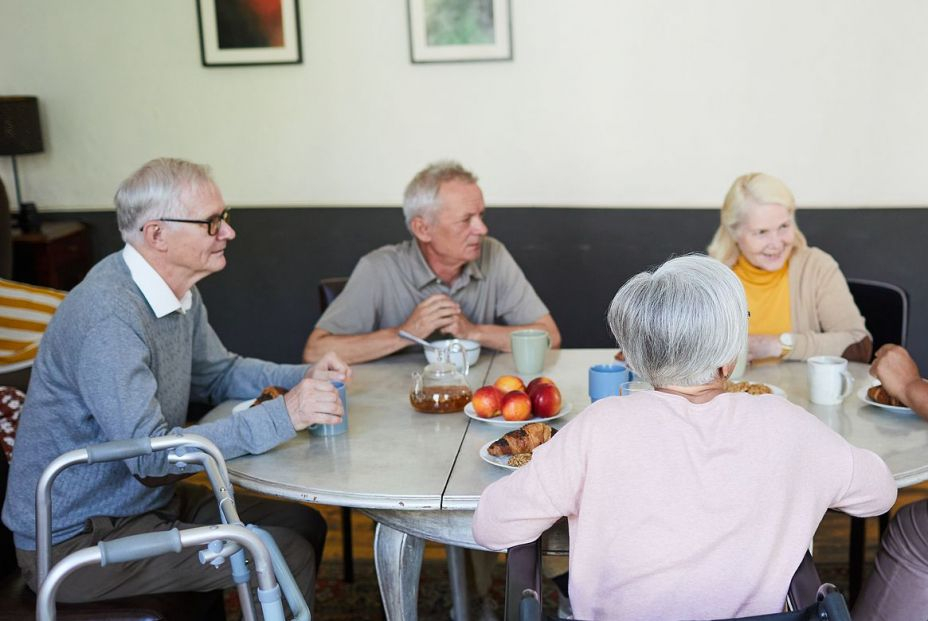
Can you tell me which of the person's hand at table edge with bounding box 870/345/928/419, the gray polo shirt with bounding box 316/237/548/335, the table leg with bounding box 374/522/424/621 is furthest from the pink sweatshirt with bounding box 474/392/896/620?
the gray polo shirt with bounding box 316/237/548/335

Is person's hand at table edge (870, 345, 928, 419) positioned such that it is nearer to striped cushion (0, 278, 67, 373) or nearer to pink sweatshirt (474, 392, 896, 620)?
pink sweatshirt (474, 392, 896, 620)

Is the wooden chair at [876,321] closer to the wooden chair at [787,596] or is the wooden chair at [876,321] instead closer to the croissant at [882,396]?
the croissant at [882,396]

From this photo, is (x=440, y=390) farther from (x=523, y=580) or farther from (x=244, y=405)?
(x=523, y=580)

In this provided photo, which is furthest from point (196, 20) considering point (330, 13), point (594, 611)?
point (594, 611)

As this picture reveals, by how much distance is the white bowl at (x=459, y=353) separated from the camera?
7.88 ft

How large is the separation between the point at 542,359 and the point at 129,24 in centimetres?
300

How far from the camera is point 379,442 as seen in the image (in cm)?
195

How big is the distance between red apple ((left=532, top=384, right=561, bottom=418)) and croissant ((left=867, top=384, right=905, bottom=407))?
2.22ft

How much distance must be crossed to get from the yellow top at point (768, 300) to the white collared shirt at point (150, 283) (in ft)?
5.36

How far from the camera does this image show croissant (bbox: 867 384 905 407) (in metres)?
2.01

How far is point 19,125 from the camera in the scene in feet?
14.2

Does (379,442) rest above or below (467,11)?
below

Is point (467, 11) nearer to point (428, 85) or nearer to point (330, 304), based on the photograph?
point (428, 85)

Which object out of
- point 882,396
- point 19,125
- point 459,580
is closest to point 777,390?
point 882,396
